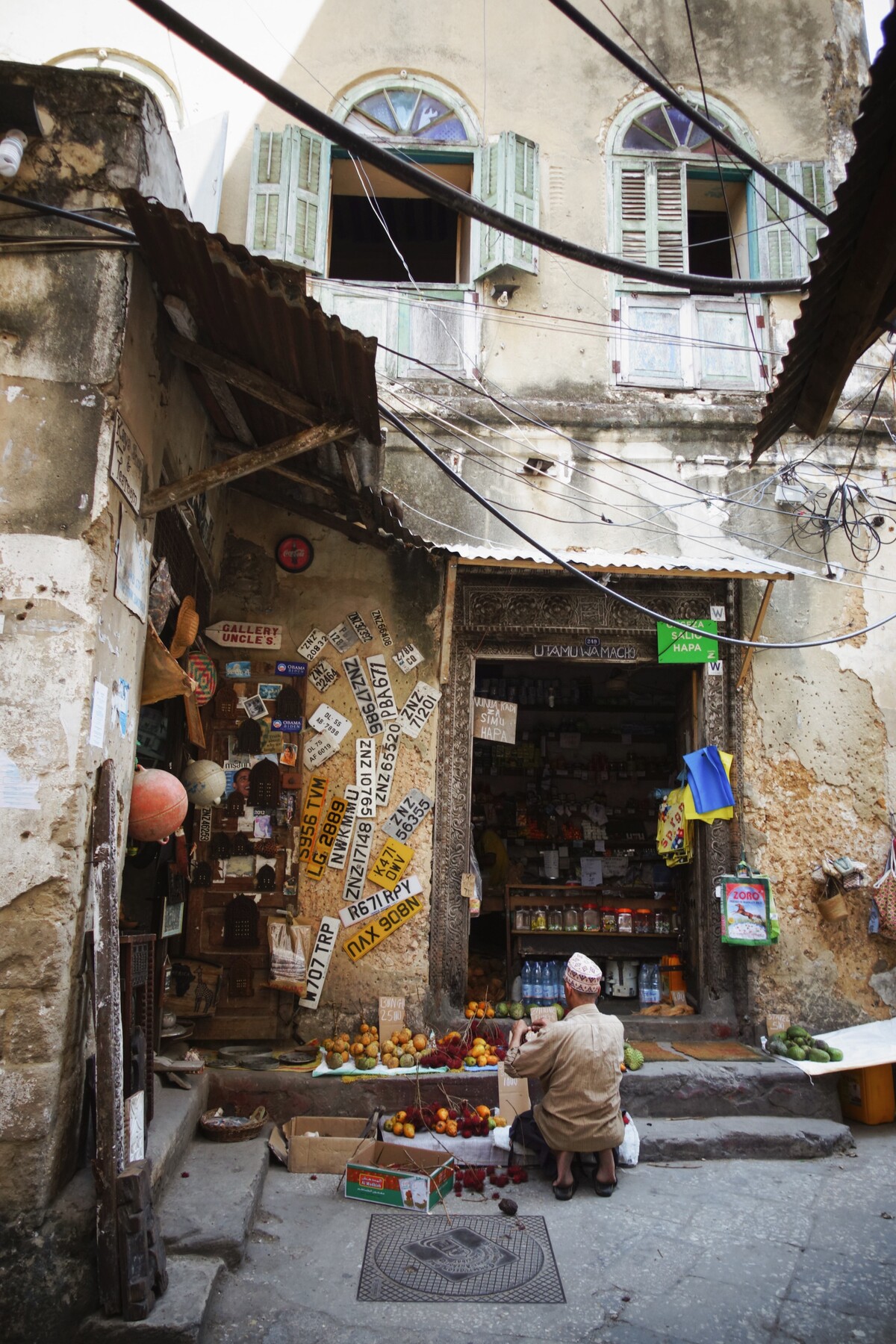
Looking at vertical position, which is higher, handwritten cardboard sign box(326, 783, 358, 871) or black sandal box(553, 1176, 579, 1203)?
handwritten cardboard sign box(326, 783, 358, 871)

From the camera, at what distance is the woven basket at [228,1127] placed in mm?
5051

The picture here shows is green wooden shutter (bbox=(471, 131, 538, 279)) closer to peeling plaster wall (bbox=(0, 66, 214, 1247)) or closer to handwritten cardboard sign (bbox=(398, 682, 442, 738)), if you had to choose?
handwritten cardboard sign (bbox=(398, 682, 442, 738))

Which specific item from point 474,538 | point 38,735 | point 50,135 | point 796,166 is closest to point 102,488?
point 38,735

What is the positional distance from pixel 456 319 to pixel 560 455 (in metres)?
1.50

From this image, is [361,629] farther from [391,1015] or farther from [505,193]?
[505,193]

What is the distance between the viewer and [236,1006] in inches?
251

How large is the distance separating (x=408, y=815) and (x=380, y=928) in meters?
0.84

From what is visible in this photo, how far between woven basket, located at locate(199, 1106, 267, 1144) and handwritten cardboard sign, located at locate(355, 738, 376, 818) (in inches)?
87.2

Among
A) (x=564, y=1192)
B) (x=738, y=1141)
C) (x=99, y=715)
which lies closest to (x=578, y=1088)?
(x=564, y=1192)

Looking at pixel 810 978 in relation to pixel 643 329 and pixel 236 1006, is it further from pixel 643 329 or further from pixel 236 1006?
pixel 643 329

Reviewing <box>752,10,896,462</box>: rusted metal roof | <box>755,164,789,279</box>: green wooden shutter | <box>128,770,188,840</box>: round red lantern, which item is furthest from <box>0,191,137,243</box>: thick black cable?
<box>755,164,789,279</box>: green wooden shutter

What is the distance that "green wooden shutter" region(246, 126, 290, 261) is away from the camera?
25.0 feet

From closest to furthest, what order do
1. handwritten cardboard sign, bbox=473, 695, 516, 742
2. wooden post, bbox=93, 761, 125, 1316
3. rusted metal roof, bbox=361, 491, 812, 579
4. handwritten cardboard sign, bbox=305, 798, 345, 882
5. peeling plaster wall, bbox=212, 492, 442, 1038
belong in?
wooden post, bbox=93, 761, 125, 1316 → rusted metal roof, bbox=361, 491, 812, 579 → handwritten cardboard sign, bbox=305, 798, 345, 882 → peeling plaster wall, bbox=212, 492, 442, 1038 → handwritten cardboard sign, bbox=473, 695, 516, 742

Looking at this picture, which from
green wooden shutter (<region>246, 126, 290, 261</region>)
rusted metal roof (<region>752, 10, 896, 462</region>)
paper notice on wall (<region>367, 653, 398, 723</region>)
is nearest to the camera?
rusted metal roof (<region>752, 10, 896, 462</region>)
